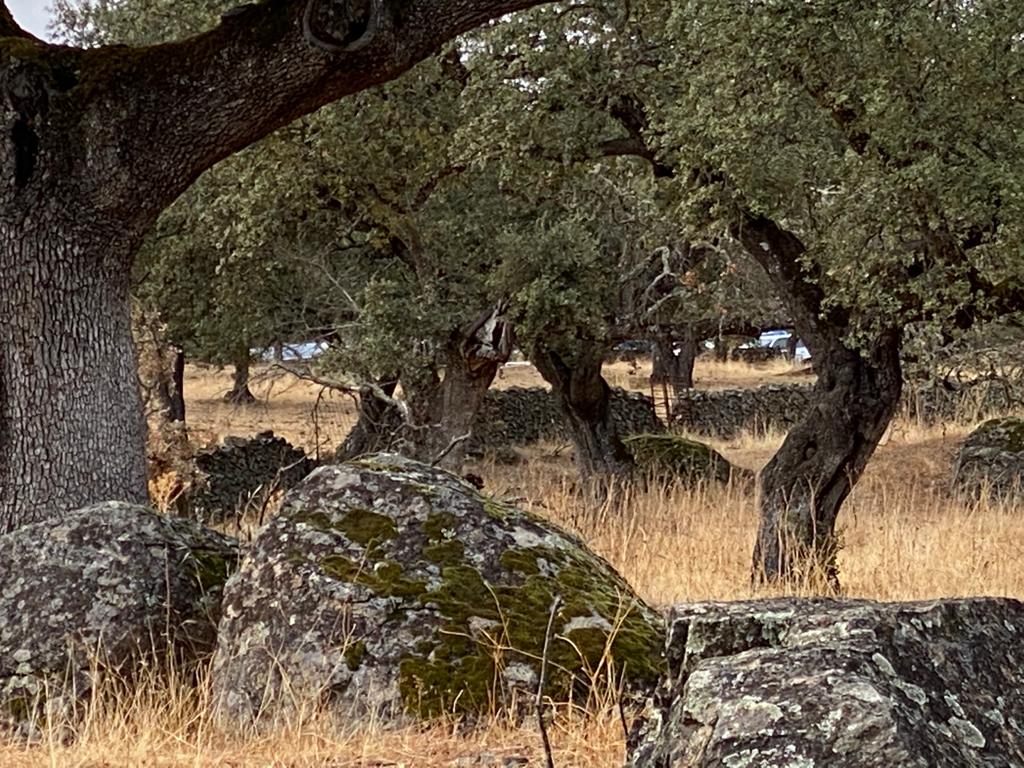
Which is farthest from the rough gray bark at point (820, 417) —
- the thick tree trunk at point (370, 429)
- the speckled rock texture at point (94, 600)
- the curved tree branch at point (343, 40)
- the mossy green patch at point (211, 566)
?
the thick tree trunk at point (370, 429)

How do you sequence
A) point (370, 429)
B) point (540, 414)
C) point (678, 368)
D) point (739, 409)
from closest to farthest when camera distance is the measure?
point (370, 429) < point (540, 414) < point (739, 409) < point (678, 368)

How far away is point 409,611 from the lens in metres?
4.76

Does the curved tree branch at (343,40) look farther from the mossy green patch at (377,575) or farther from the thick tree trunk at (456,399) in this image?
the thick tree trunk at (456,399)

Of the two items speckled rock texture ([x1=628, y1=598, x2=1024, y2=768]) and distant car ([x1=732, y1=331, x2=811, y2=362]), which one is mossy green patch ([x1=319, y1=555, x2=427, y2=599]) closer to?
speckled rock texture ([x1=628, y1=598, x2=1024, y2=768])

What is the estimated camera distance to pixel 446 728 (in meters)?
4.38

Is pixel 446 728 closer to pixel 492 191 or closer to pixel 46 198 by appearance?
pixel 46 198

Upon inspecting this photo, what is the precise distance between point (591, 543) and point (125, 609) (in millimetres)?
4462

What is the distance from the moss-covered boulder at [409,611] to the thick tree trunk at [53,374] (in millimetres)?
2185

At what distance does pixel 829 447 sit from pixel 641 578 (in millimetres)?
2292

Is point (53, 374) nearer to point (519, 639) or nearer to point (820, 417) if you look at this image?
point (519, 639)

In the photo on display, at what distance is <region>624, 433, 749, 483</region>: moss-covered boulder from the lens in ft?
56.2

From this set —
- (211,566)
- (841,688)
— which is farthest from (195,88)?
(841,688)

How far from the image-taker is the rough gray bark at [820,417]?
9141mm

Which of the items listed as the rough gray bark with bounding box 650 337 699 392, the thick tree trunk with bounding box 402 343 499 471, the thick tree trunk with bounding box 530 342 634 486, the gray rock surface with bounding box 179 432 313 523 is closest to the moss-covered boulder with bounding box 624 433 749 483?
the thick tree trunk with bounding box 530 342 634 486
